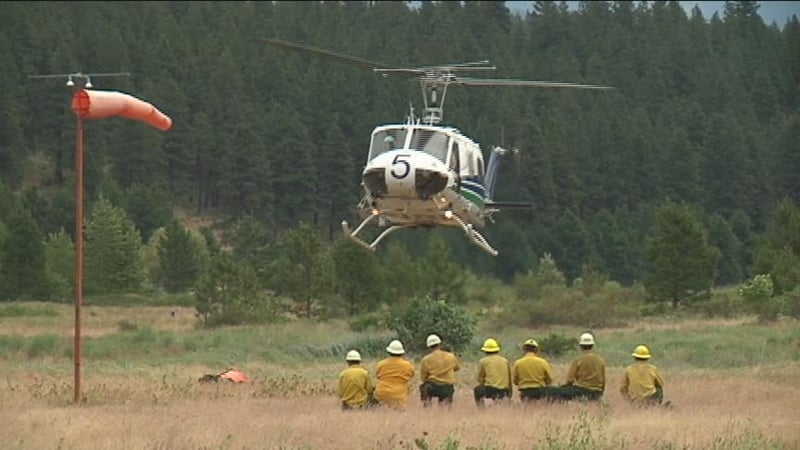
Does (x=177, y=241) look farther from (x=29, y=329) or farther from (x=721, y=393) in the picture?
(x=721, y=393)

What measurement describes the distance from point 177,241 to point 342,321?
17.6 meters

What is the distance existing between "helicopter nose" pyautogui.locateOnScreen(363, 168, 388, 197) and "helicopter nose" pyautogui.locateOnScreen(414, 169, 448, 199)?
2.03 feet

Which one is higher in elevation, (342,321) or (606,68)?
(606,68)

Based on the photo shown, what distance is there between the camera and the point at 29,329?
4900 centimetres

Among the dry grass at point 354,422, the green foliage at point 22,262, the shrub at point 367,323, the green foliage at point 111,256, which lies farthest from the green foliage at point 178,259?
the dry grass at point 354,422

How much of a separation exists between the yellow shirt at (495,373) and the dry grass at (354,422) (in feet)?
1.58

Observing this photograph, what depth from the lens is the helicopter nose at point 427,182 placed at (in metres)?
26.7

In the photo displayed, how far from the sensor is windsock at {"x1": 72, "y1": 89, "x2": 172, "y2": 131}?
21422 millimetres

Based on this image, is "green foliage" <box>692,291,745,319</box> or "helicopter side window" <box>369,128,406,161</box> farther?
"green foliage" <box>692,291,745,319</box>

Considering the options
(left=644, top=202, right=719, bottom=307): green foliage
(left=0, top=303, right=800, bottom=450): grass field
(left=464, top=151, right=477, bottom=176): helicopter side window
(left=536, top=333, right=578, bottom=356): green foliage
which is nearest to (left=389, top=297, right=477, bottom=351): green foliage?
(left=0, top=303, right=800, bottom=450): grass field

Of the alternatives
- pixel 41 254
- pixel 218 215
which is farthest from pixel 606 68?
pixel 41 254

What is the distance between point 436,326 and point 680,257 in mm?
23415

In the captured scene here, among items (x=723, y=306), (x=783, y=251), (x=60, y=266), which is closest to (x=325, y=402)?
(x=723, y=306)

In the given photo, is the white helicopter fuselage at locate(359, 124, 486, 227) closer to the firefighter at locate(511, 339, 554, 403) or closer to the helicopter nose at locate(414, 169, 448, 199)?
the helicopter nose at locate(414, 169, 448, 199)
